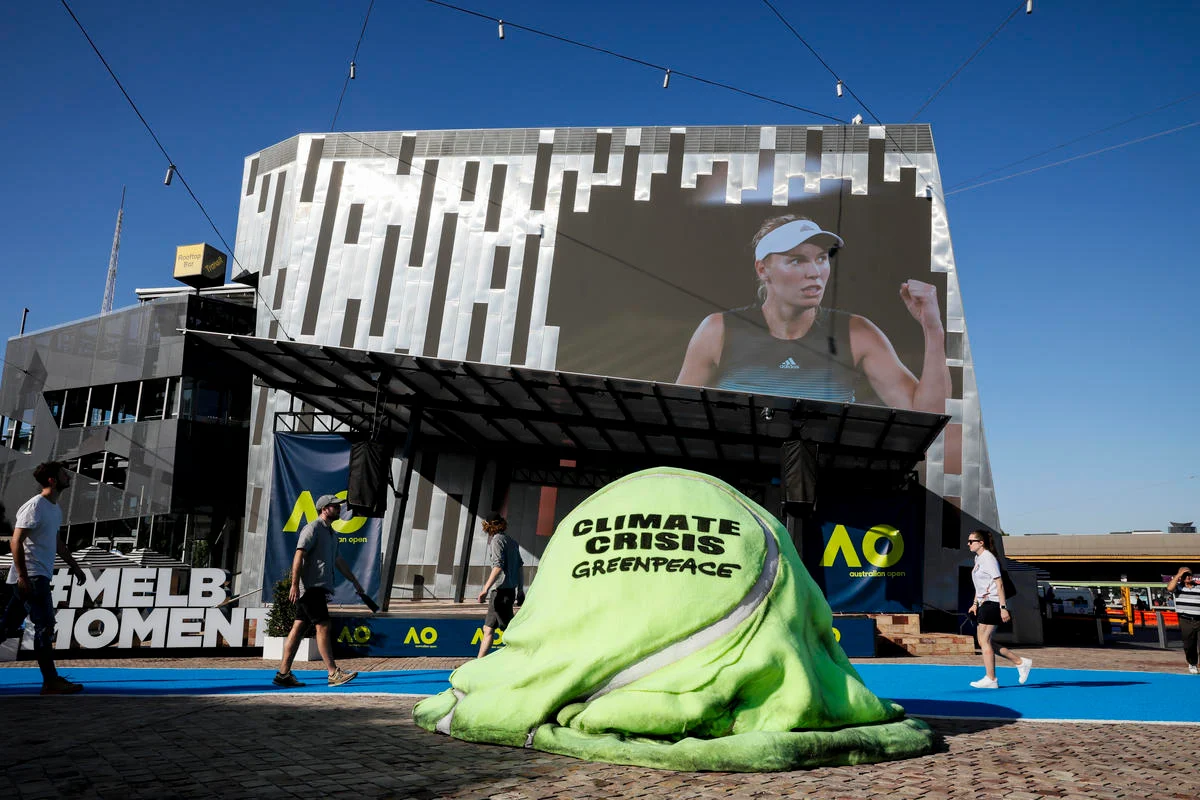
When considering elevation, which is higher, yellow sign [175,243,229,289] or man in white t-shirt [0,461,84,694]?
yellow sign [175,243,229,289]

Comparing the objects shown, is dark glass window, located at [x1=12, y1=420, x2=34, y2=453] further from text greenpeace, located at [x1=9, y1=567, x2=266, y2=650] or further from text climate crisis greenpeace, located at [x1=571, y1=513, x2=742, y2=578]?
text climate crisis greenpeace, located at [x1=571, y1=513, x2=742, y2=578]

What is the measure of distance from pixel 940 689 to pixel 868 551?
837 centimetres

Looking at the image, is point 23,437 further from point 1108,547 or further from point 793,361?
point 1108,547

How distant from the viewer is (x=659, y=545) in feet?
17.1

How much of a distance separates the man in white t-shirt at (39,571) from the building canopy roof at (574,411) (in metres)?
6.94

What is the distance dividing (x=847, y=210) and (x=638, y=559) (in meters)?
18.7

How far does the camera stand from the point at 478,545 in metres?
22.7

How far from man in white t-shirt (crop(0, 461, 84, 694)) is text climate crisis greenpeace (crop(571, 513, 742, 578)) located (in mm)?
4489

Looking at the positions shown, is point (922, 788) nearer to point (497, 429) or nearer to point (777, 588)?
point (777, 588)

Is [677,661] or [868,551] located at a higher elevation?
[868,551]

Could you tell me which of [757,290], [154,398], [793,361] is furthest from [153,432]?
[793,361]

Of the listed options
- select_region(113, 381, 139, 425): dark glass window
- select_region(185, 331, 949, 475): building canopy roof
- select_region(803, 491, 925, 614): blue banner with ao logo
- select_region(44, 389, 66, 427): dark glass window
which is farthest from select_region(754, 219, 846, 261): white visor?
select_region(44, 389, 66, 427): dark glass window

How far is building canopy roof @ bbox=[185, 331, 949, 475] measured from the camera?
14.7 m

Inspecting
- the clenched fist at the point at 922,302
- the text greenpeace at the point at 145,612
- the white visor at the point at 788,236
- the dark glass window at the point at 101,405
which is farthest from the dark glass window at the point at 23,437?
the clenched fist at the point at 922,302
